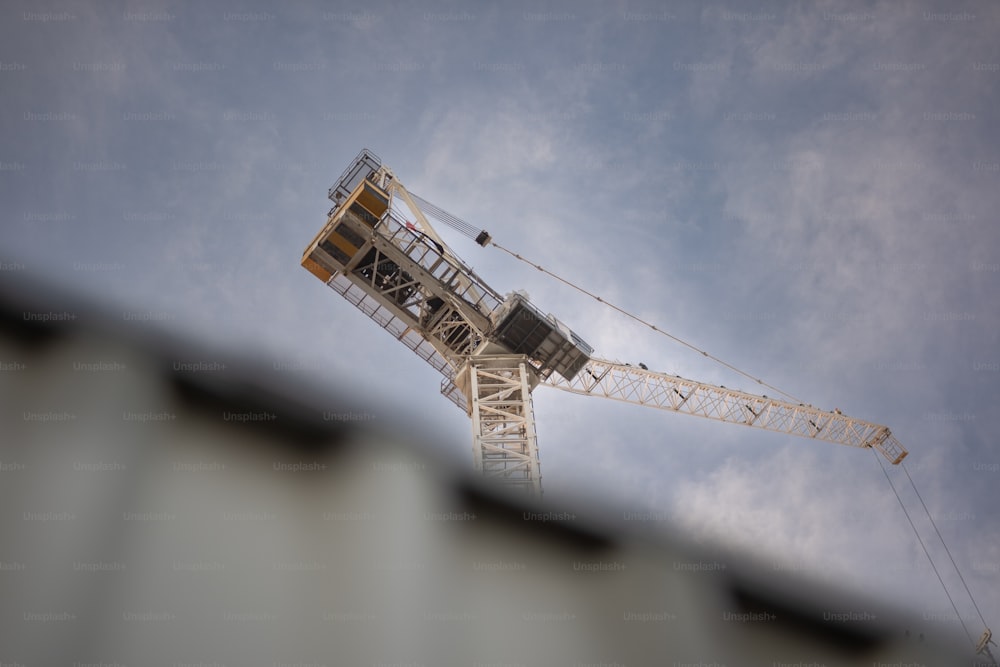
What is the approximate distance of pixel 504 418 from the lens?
2458 centimetres

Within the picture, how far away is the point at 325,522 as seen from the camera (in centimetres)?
1393

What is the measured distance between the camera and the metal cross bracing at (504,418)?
74.5 feet

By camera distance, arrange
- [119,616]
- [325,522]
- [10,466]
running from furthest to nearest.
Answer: [325,522], [10,466], [119,616]

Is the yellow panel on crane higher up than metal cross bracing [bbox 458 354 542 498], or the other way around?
the yellow panel on crane

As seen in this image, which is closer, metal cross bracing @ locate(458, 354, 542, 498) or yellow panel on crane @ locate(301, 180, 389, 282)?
metal cross bracing @ locate(458, 354, 542, 498)

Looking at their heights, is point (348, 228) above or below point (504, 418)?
above

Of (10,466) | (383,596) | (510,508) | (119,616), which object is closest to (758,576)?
(510,508)

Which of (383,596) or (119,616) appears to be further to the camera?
(383,596)

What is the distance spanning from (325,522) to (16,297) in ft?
22.4

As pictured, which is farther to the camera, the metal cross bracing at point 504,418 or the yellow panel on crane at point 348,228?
the yellow panel on crane at point 348,228

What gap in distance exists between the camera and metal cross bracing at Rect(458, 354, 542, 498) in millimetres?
22703

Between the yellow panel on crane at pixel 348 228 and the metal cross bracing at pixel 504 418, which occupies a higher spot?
the yellow panel on crane at pixel 348 228

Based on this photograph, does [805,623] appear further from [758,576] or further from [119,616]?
[119,616]

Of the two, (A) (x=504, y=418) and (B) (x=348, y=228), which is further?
(B) (x=348, y=228)
